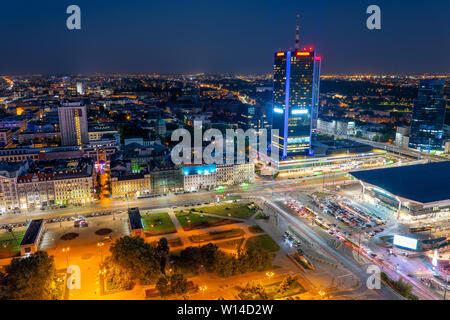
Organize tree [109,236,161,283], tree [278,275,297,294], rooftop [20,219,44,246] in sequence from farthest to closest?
rooftop [20,219,44,246] → tree [109,236,161,283] → tree [278,275,297,294]

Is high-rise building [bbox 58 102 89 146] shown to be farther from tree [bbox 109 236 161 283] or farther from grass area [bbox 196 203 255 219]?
tree [bbox 109 236 161 283]

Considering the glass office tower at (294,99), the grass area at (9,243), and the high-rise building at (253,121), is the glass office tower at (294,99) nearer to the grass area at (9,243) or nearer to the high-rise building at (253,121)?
the high-rise building at (253,121)

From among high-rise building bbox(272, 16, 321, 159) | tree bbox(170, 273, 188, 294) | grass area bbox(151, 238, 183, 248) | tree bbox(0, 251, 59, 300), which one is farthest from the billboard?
tree bbox(0, 251, 59, 300)

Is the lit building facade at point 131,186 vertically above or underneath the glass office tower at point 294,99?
underneath

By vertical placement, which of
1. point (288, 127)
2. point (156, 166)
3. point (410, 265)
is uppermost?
point (288, 127)

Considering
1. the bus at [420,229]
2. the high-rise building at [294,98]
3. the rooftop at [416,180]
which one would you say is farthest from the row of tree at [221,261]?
the high-rise building at [294,98]
